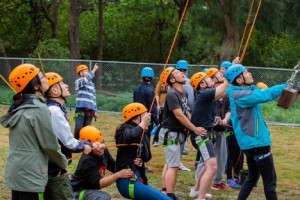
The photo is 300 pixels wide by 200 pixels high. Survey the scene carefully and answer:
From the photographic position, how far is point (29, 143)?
4.39 m

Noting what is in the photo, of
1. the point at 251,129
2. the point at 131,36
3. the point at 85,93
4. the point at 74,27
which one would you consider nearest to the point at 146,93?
the point at 85,93

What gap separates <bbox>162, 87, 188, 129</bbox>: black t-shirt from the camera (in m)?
7.02

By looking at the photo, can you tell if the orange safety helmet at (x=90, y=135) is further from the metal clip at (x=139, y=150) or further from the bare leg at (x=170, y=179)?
the bare leg at (x=170, y=179)

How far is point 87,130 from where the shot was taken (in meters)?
5.93

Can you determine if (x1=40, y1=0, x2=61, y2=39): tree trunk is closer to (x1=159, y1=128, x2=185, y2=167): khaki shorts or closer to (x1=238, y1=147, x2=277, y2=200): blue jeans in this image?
(x1=159, y1=128, x2=185, y2=167): khaki shorts

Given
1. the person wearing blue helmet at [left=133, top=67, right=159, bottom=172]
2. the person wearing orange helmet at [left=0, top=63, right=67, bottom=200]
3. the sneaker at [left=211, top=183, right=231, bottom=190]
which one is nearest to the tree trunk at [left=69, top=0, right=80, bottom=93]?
the person wearing blue helmet at [left=133, top=67, right=159, bottom=172]

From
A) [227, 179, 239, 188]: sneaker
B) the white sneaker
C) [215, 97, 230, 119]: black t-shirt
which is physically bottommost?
[227, 179, 239, 188]: sneaker

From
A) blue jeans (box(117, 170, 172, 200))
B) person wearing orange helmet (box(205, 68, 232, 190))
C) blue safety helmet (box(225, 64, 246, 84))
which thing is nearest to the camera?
blue jeans (box(117, 170, 172, 200))

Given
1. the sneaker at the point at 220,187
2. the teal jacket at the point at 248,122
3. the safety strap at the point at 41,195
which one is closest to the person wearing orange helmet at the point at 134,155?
the teal jacket at the point at 248,122

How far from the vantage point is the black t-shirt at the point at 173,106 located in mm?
7023

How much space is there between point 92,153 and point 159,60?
21.3m

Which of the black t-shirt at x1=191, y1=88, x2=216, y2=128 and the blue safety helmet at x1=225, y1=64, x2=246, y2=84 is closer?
the blue safety helmet at x1=225, y1=64, x2=246, y2=84

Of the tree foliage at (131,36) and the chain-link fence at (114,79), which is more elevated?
the tree foliage at (131,36)

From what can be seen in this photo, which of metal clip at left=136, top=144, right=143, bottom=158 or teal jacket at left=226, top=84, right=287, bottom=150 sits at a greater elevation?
teal jacket at left=226, top=84, right=287, bottom=150
